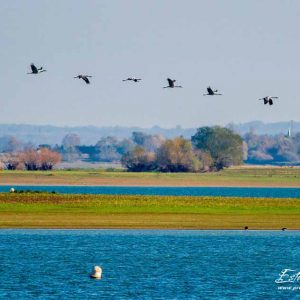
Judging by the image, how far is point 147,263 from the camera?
5978 cm

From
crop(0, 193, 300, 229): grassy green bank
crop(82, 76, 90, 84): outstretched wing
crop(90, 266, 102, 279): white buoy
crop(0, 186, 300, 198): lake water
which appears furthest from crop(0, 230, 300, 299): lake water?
crop(0, 186, 300, 198): lake water

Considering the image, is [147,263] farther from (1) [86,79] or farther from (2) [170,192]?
(2) [170,192]

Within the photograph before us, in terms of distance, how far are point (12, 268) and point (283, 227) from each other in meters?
25.5

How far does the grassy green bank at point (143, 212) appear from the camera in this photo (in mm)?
79125

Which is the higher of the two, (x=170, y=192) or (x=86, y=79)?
(x=86, y=79)

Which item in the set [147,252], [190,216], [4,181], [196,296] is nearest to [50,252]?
[147,252]

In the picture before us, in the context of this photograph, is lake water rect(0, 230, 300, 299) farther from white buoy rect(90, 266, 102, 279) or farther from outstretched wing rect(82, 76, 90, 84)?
outstretched wing rect(82, 76, 90, 84)

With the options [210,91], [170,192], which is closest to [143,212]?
[210,91]

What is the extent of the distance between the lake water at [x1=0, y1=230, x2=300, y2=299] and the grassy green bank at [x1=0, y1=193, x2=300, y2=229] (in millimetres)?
3357

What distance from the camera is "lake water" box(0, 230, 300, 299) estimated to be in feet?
166

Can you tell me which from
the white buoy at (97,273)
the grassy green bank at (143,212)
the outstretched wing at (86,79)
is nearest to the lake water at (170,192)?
the grassy green bank at (143,212)

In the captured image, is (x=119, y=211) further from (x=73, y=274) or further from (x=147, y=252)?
(x=73, y=274)

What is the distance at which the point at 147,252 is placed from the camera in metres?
64.5

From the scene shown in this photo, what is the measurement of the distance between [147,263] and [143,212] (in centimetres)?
2817
